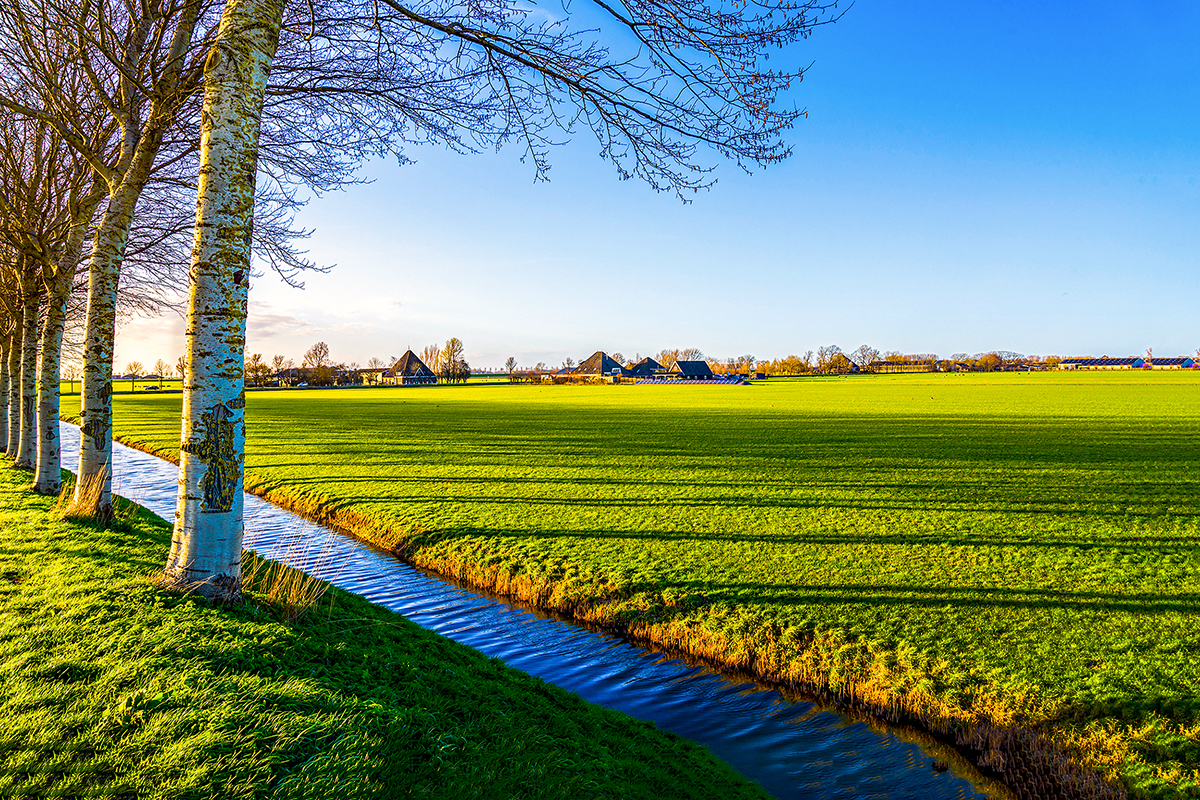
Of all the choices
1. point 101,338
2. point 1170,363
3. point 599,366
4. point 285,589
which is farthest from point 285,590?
point 1170,363

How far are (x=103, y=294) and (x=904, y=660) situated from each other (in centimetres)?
1200

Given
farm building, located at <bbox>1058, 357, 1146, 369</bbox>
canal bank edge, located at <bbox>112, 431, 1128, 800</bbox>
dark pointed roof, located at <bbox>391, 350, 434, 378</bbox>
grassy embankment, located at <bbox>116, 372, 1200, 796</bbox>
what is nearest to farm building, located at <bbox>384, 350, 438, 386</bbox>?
dark pointed roof, located at <bbox>391, 350, 434, 378</bbox>

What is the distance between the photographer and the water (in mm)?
5477

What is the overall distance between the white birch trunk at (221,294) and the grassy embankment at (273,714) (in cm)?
82

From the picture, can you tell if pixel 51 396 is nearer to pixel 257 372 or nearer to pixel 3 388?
pixel 3 388

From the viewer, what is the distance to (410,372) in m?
160

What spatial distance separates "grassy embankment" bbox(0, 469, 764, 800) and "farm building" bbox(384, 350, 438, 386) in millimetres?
147351

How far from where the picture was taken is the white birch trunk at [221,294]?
5.39 metres

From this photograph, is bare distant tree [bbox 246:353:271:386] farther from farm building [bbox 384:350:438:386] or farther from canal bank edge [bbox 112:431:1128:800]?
canal bank edge [bbox 112:431:1128:800]

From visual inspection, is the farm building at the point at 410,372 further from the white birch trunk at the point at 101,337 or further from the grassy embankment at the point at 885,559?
the white birch trunk at the point at 101,337

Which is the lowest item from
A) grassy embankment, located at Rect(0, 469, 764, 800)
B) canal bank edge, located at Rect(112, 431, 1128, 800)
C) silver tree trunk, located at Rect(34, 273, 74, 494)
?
canal bank edge, located at Rect(112, 431, 1128, 800)

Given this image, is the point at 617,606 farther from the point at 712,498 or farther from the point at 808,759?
the point at 712,498

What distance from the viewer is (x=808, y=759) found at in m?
5.78

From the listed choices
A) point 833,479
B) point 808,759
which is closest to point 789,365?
point 833,479
